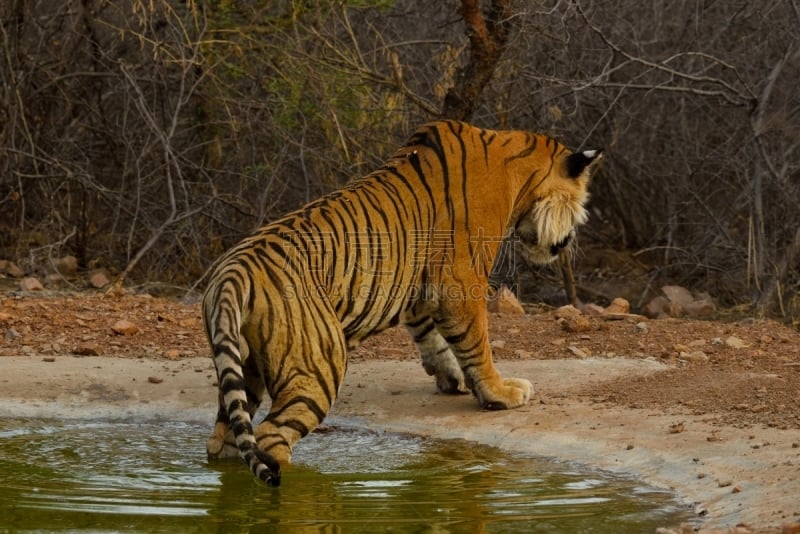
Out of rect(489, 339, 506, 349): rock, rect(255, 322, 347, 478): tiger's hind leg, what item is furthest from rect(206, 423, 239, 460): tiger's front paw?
rect(489, 339, 506, 349): rock

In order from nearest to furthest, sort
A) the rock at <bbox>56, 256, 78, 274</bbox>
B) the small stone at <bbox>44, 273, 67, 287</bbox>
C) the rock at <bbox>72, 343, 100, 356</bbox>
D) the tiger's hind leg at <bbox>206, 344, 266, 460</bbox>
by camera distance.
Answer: the tiger's hind leg at <bbox>206, 344, 266, 460</bbox>
the rock at <bbox>72, 343, 100, 356</bbox>
the small stone at <bbox>44, 273, 67, 287</bbox>
the rock at <bbox>56, 256, 78, 274</bbox>

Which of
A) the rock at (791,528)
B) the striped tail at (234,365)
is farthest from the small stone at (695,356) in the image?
the rock at (791,528)

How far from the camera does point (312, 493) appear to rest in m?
5.50

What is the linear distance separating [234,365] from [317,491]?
0.71m

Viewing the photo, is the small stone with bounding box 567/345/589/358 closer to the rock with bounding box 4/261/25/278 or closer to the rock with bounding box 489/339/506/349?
the rock with bounding box 489/339/506/349

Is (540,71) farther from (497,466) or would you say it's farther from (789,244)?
(497,466)

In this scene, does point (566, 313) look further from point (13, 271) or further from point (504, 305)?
point (13, 271)

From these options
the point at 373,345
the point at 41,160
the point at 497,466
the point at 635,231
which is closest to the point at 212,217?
the point at 41,160

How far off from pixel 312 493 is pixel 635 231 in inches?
354

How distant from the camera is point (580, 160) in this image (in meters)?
7.21

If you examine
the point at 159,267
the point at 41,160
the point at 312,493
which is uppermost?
the point at 41,160

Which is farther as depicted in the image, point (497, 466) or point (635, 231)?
point (635, 231)

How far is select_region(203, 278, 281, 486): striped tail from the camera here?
16.3 ft

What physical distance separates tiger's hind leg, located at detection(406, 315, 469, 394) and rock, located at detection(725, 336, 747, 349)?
213 centimetres
